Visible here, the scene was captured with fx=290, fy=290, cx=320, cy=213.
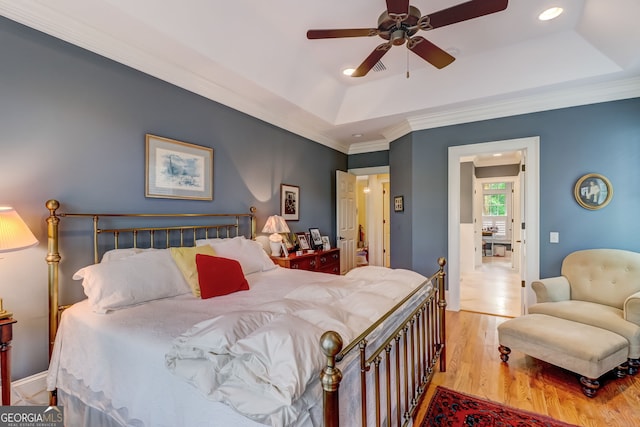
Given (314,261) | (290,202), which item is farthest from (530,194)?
(290,202)

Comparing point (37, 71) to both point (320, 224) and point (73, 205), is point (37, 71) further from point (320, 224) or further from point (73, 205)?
point (320, 224)

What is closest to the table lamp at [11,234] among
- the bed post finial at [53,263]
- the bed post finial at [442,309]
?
the bed post finial at [53,263]

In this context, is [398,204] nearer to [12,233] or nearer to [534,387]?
[534,387]

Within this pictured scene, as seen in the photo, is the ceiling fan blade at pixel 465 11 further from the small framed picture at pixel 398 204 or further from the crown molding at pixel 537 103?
the small framed picture at pixel 398 204

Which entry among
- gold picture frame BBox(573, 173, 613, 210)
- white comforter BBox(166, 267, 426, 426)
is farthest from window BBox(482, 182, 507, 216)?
white comforter BBox(166, 267, 426, 426)

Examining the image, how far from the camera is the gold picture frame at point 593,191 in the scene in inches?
131

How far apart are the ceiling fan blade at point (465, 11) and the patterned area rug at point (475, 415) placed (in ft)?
9.00

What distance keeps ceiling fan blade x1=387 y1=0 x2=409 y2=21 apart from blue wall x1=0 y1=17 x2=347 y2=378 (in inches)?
82.4

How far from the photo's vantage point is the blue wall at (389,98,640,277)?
327cm

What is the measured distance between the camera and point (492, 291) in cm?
521

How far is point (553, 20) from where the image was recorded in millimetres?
2844

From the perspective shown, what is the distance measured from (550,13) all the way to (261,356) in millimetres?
3769

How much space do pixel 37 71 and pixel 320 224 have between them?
3.95m

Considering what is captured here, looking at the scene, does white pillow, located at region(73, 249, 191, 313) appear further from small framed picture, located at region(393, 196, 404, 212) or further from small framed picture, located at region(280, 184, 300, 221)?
small framed picture, located at region(393, 196, 404, 212)
